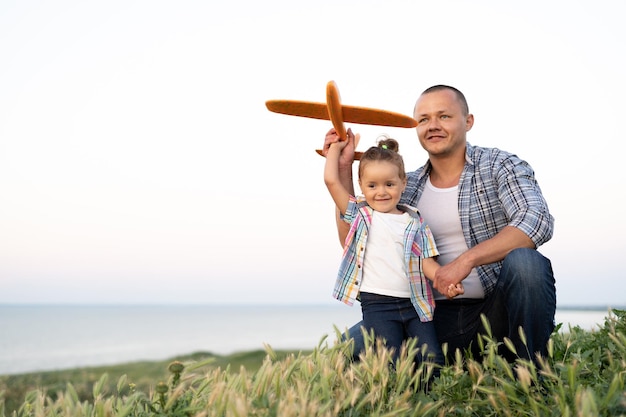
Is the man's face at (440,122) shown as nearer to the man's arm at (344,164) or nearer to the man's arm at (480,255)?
the man's arm at (344,164)

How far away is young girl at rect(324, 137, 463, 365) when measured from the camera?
161 inches

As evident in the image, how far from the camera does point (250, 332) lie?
356 feet

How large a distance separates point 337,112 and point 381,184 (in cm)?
71

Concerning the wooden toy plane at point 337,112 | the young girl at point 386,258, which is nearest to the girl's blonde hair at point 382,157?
the young girl at point 386,258

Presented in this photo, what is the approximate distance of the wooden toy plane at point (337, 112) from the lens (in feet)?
14.5

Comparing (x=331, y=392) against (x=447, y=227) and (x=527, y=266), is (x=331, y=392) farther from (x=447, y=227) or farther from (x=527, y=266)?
(x=447, y=227)

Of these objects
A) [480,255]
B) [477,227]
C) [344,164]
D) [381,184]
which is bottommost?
[480,255]

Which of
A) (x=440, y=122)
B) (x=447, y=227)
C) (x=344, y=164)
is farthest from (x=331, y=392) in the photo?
(x=440, y=122)

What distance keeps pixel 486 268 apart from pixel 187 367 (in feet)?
9.30

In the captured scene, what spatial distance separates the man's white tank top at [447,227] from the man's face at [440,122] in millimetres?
369

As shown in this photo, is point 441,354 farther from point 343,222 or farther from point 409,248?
point 343,222

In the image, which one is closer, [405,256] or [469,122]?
[405,256]

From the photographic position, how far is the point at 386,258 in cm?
419

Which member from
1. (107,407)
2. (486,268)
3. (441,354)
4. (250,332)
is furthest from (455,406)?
(250,332)
